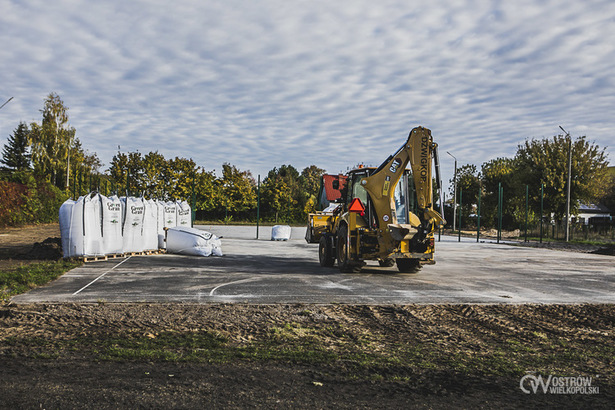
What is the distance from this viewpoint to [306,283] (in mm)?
11172

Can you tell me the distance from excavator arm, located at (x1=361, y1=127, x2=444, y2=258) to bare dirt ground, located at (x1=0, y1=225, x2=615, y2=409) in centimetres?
364

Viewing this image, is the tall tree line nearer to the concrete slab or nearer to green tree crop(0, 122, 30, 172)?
the concrete slab

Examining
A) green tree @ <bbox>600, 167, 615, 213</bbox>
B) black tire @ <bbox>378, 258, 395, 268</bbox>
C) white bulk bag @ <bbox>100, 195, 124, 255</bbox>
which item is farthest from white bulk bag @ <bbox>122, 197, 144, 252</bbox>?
green tree @ <bbox>600, 167, 615, 213</bbox>

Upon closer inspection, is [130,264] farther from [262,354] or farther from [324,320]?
[262,354]

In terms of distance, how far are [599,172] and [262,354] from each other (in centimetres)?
3963

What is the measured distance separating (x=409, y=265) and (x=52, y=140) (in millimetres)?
→ 52793

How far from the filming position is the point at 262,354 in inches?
221

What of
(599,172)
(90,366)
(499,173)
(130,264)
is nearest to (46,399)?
(90,366)

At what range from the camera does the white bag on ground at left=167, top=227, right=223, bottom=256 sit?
55.2 ft

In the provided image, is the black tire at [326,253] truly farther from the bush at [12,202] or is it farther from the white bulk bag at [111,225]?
the bush at [12,202]

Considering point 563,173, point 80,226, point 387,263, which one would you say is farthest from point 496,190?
point 80,226

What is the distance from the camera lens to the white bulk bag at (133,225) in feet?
51.9

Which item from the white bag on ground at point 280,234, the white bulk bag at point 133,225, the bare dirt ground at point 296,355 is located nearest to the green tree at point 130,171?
the white bag on ground at point 280,234

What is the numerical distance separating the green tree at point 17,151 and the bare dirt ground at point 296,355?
227 ft
